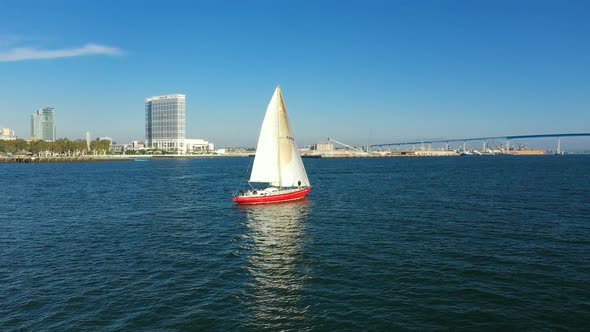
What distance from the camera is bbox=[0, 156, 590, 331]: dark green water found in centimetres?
1995

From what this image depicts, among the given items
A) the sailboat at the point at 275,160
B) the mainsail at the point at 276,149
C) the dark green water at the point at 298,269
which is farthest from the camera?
the mainsail at the point at 276,149

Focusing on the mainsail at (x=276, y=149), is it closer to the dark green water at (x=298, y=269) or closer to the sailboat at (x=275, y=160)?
the sailboat at (x=275, y=160)

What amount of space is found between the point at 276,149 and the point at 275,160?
65.6 inches

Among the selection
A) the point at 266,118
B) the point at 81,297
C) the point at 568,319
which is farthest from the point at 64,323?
the point at 266,118

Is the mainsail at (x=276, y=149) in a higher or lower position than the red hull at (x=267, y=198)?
higher

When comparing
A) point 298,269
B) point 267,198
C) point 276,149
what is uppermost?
point 276,149

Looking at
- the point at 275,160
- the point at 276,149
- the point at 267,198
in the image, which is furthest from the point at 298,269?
the point at 276,149

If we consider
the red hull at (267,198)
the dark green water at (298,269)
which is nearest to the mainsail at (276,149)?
the red hull at (267,198)

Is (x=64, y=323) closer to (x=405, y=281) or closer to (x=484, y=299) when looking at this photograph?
(x=405, y=281)

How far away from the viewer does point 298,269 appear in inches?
1088

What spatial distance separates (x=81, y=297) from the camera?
2253cm

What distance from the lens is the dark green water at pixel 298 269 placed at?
1995 cm

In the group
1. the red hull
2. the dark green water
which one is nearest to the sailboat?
the red hull

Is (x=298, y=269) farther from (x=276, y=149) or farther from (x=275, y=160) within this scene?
(x=276, y=149)
